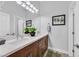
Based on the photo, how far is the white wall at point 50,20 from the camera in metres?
4.33

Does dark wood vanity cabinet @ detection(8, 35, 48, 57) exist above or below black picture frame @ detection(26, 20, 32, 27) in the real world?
below

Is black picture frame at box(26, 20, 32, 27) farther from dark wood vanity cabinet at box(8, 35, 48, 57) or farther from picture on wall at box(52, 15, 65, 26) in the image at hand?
picture on wall at box(52, 15, 65, 26)

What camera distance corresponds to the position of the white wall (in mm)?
4328

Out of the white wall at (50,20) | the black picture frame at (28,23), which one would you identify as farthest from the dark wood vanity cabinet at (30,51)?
the white wall at (50,20)

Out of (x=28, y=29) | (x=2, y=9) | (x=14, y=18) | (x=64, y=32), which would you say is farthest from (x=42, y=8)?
(x=2, y=9)

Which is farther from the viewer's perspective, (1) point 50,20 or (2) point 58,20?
(1) point 50,20

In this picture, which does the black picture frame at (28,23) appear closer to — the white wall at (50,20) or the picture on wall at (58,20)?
the white wall at (50,20)

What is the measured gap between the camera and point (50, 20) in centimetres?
486

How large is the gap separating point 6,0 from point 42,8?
9.43ft

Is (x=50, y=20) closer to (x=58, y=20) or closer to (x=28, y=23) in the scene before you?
(x=58, y=20)

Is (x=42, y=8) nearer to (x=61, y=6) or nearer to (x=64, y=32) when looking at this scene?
(x=61, y=6)

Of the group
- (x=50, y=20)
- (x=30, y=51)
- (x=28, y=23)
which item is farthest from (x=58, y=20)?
(x=30, y=51)

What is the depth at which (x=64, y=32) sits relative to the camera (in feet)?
14.2

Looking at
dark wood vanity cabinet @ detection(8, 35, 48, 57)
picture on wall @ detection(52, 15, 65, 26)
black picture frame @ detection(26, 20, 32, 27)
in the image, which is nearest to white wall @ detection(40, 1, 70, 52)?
picture on wall @ detection(52, 15, 65, 26)
